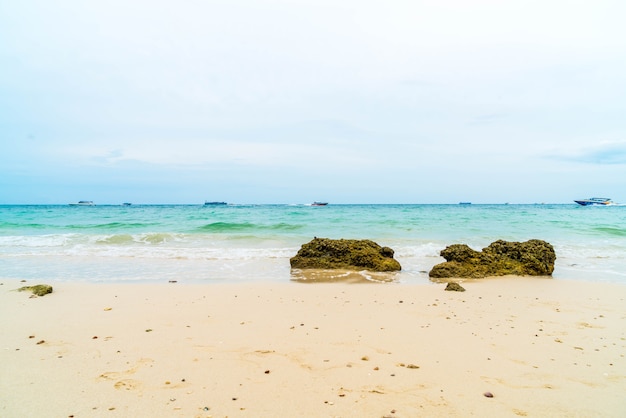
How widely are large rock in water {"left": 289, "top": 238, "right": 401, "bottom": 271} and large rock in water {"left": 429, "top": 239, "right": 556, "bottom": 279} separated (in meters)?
1.38

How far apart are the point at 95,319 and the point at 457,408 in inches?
190

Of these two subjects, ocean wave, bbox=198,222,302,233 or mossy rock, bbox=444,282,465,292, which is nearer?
mossy rock, bbox=444,282,465,292

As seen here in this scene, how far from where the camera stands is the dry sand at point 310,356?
3.13m

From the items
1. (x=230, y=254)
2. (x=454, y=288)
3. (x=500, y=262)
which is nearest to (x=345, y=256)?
(x=454, y=288)

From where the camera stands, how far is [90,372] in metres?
3.67

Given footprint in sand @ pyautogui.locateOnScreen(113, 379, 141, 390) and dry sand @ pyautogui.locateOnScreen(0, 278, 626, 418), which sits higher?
footprint in sand @ pyautogui.locateOnScreen(113, 379, 141, 390)

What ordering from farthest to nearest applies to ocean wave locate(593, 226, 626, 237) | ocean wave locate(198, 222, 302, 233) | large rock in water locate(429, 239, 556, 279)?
ocean wave locate(198, 222, 302, 233) < ocean wave locate(593, 226, 626, 237) < large rock in water locate(429, 239, 556, 279)

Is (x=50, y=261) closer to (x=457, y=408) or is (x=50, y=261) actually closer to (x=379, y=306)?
(x=379, y=306)

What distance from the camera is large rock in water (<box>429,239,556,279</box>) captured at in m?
9.46

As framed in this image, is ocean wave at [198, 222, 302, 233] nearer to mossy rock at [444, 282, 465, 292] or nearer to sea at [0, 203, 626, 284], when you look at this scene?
sea at [0, 203, 626, 284]

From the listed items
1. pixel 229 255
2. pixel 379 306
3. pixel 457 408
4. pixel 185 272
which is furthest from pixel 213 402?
pixel 229 255

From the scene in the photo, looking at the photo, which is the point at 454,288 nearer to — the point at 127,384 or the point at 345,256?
the point at 345,256

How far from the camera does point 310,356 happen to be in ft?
13.4

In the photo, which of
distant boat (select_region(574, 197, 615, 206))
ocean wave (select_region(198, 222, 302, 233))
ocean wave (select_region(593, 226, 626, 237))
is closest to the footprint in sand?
ocean wave (select_region(198, 222, 302, 233))
